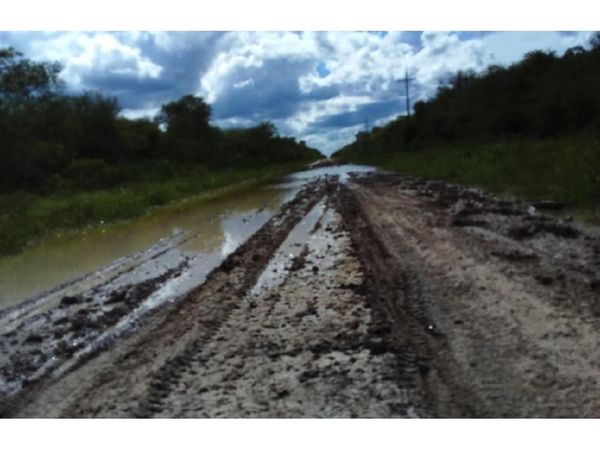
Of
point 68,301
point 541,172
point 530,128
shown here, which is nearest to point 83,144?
point 530,128

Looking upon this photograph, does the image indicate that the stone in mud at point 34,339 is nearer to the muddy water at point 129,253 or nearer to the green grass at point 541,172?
the muddy water at point 129,253

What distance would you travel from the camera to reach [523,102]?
25.0 meters

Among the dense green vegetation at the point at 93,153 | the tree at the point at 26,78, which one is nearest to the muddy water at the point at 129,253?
the dense green vegetation at the point at 93,153

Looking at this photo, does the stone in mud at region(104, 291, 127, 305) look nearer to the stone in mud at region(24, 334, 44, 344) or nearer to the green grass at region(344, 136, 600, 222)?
the stone in mud at region(24, 334, 44, 344)

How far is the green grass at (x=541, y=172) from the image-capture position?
10.1 meters

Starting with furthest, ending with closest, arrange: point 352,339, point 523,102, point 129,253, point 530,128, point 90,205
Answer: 1. point 523,102
2. point 530,128
3. point 90,205
4. point 129,253
5. point 352,339

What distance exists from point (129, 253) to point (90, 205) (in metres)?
8.10

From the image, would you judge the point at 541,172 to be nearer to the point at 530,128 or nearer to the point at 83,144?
the point at 530,128

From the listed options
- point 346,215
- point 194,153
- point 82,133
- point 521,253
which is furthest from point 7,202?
point 521,253

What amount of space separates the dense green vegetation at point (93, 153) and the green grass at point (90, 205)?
51 millimetres

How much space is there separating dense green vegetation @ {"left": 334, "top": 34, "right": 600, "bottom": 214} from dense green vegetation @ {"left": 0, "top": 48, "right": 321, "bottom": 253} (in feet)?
19.7

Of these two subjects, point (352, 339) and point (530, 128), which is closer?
point (352, 339)

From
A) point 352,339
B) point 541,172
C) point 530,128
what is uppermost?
point 530,128
